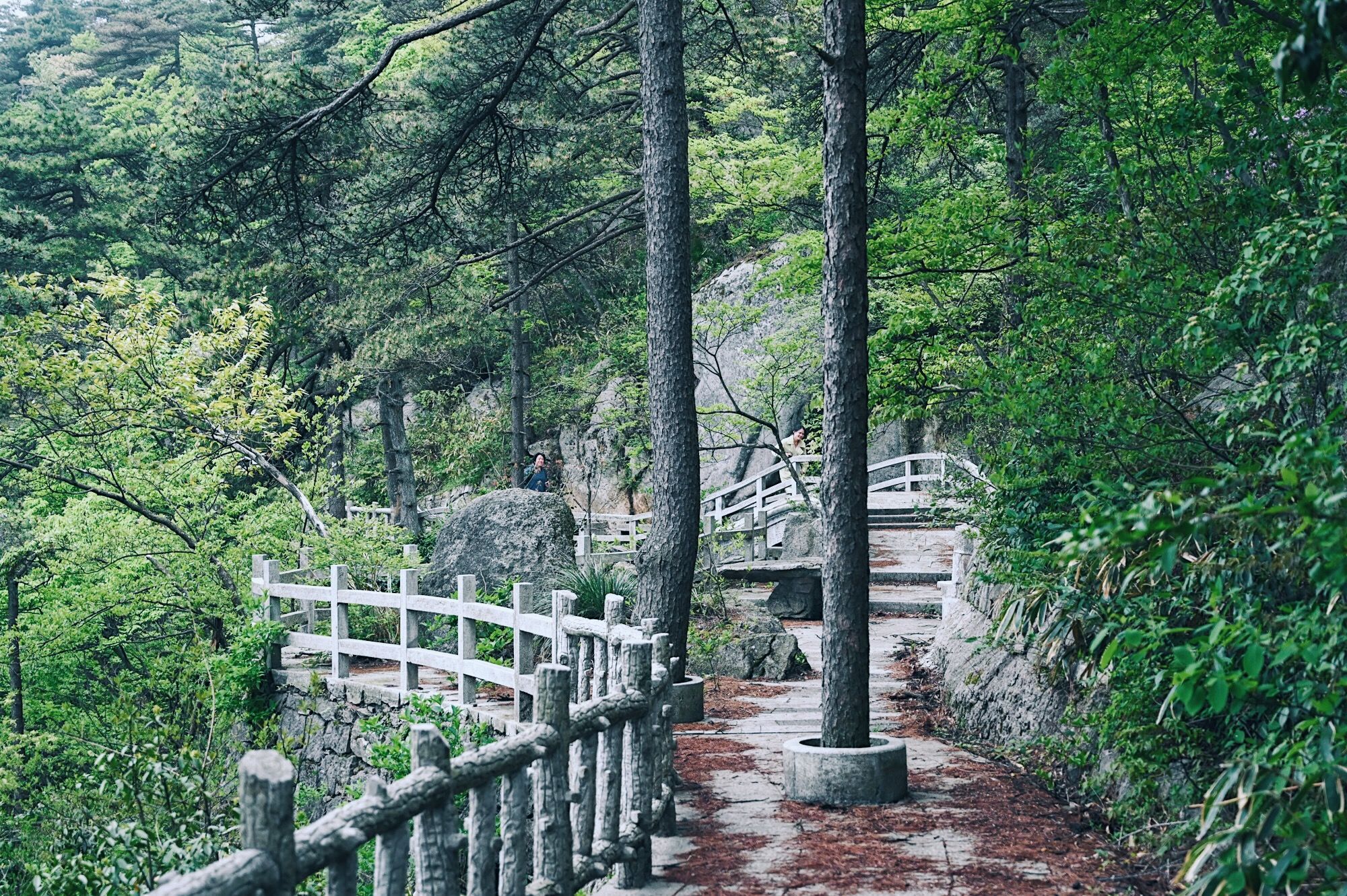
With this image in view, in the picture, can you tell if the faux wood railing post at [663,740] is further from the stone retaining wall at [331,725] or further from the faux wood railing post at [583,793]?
the stone retaining wall at [331,725]

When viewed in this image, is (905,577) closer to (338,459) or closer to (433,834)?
(338,459)

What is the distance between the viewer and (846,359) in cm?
764

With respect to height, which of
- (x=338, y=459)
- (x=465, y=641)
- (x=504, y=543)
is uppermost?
(x=338, y=459)

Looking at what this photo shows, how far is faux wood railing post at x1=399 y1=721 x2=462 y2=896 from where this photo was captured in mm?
4051

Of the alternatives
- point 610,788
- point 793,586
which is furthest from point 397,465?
point 610,788

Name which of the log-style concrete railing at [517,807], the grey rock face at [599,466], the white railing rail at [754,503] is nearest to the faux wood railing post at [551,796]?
the log-style concrete railing at [517,807]

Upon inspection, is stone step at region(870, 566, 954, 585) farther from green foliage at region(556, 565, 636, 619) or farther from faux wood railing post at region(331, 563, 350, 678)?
faux wood railing post at region(331, 563, 350, 678)

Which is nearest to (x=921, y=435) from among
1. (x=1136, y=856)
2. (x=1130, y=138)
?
(x=1130, y=138)

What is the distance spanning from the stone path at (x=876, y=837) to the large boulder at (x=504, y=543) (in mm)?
5395

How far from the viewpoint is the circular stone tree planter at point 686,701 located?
10.5 m

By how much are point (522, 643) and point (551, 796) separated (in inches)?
230

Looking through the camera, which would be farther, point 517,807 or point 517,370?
point 517,370

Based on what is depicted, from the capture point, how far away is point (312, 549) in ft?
54.2

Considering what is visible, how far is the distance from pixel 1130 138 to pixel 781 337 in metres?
12.2
